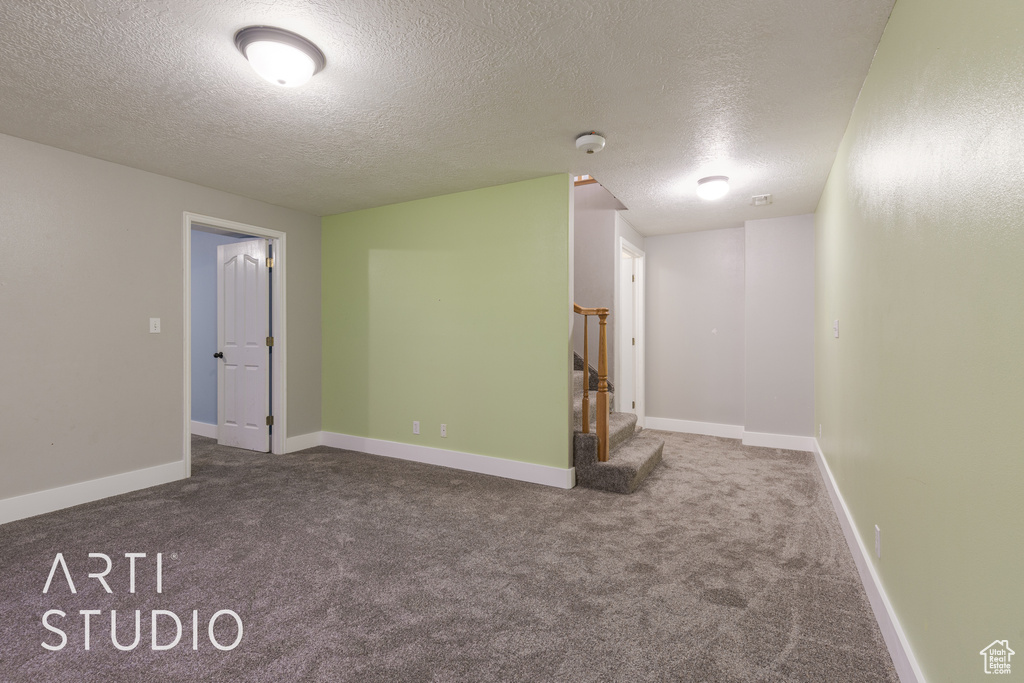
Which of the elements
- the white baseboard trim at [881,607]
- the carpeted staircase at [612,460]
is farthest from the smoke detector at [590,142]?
the white baseboard trim at [881,607]

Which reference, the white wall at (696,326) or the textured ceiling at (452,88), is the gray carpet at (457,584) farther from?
the textured ceiling at (452,88)

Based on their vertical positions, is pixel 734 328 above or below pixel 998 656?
above

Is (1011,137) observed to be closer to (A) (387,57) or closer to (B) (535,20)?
(B) (535,20)

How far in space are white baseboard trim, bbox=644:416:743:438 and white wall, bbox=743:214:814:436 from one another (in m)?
0.31

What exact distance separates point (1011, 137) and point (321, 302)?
5121 millimetres

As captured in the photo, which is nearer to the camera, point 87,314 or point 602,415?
point 87,314

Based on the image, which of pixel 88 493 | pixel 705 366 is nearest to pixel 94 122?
pixel 88 493

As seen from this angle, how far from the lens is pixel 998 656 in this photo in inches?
39.3

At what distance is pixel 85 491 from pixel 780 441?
19.5ft

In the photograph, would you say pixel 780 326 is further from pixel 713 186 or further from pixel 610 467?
pixel 610 467

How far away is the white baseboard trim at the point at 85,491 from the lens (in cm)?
299

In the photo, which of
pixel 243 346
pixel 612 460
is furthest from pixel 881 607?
pixel 243 346

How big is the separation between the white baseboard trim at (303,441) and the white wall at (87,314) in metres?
0.99

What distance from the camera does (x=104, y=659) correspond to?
1.70m
